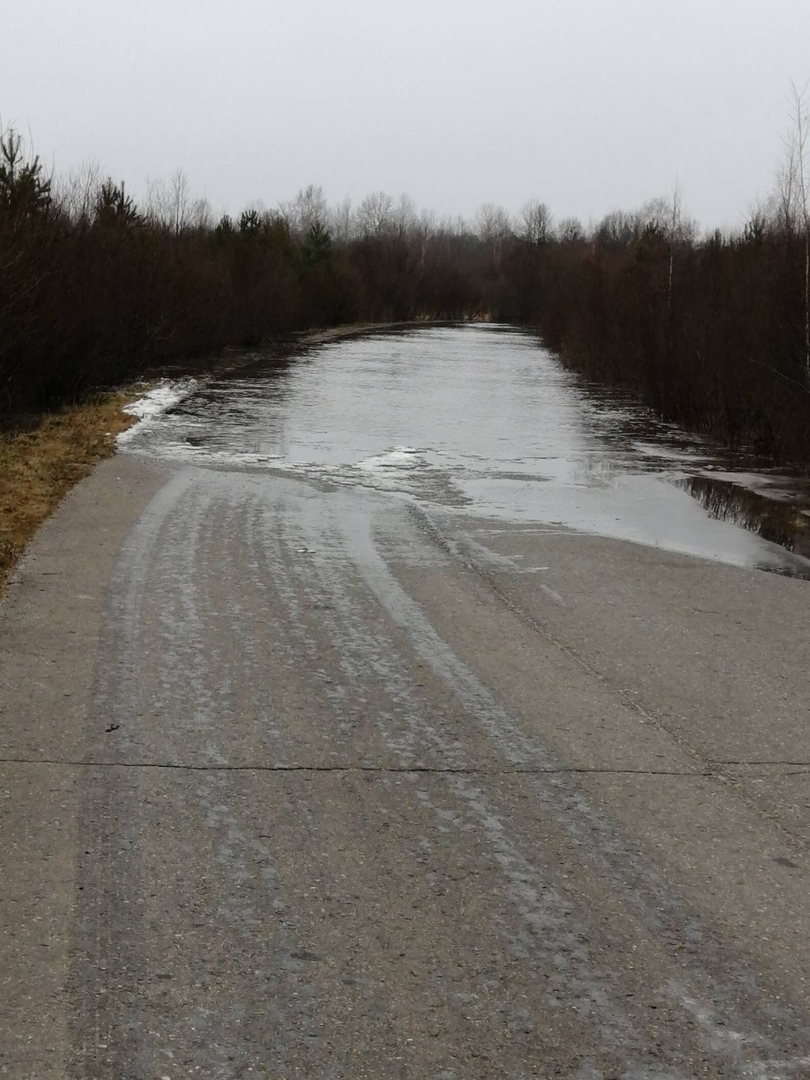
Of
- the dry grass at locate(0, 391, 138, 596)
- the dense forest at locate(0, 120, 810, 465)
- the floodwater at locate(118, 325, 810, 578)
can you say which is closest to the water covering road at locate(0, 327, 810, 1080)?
the dry grass at locate(0, 391, 138, 596)

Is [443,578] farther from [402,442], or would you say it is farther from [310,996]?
[402,442]

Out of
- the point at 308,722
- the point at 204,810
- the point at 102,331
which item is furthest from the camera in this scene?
the point at 102,331

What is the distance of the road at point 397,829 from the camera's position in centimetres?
341

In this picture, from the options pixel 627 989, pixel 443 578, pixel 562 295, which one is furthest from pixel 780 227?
pixel 562 295

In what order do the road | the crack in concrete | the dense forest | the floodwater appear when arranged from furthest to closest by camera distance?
the dense forest
the floodwater
the crack in concrete
the road

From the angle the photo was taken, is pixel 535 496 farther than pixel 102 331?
No

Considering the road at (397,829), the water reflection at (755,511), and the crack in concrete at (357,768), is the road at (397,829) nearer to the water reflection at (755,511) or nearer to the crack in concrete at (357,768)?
the crack in concrete at (357,768)

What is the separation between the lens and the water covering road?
11.2ft

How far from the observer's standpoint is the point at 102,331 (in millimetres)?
22344

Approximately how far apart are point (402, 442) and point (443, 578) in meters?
9.62

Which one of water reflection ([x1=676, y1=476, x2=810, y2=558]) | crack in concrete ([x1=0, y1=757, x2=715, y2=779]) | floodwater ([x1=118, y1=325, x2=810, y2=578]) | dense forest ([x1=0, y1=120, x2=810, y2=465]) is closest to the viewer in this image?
crack in concrete ([x1=0, y1=757, x2=715, y2=779])

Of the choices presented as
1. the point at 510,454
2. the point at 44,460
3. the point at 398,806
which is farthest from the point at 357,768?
the point at 510,454

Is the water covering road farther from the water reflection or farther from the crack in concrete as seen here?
the water reflection

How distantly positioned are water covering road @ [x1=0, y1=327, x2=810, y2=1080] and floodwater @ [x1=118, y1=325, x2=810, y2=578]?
137cm
